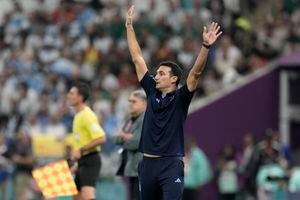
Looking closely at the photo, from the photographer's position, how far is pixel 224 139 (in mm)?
25875

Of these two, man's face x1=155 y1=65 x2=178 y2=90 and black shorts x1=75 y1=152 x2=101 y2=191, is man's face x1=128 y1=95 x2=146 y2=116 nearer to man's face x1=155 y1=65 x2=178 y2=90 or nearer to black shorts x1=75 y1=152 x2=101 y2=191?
black shorts x1=75 y1=152 x2=101 y2=191

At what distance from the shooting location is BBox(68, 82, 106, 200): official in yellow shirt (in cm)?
1573

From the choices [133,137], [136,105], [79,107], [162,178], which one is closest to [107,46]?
[79,107]

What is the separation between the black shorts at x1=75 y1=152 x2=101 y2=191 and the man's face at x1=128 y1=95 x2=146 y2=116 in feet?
3.07

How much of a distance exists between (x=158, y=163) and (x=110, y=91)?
1314cm

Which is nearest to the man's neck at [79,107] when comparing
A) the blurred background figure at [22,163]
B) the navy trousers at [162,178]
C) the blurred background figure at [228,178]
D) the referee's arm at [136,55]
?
the referee's arm at [136,55]

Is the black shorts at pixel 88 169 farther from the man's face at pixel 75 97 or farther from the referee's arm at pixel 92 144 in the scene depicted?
the man's face at pixel 75 97

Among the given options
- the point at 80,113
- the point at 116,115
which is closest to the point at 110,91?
the point at 116,115

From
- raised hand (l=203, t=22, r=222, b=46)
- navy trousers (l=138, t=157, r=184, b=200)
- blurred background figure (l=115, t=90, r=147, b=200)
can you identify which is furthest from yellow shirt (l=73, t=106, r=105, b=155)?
raised hand (l=203, t=22, r=222, b=46)

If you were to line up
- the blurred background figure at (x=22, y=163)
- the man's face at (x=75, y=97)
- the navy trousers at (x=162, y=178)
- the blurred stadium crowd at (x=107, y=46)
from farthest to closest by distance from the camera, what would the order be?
the blurred stadium crowd at (x=107, y=46)
the blurred background figure at (x=22, y=163)
the man's face at (x=75, y=97)
the navy trousers at (x=162, y=178)

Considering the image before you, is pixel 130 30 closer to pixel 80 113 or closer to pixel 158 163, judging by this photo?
pixel 158 163

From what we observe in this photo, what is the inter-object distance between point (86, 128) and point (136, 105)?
2.68 ft

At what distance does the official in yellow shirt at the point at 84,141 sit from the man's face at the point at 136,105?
57 centimetres

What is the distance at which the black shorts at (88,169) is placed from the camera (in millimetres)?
15812
